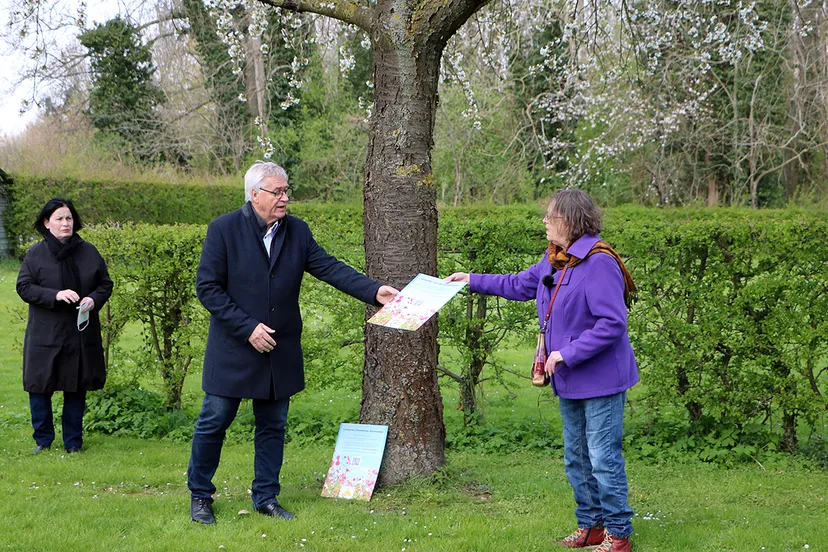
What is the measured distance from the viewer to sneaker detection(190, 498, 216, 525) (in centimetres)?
429

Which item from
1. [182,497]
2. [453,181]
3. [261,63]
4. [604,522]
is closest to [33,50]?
[182,497]

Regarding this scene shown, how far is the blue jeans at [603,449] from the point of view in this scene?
12.3 ft

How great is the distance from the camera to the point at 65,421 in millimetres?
6121

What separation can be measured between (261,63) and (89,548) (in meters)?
22.0

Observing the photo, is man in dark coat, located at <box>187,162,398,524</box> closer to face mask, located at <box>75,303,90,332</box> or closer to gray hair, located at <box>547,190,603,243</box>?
gray hair, located at <box>547,190,603,243</box>

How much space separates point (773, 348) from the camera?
18.7 feet

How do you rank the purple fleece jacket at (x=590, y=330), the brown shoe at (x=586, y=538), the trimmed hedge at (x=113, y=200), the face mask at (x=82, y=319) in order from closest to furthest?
1. the purple fleece jacket at (x=590, y=330)
2. the brown shoe at (x=586, y=538)
3. the face mask at (x=82, y=319)
4. the trimmed hedge at (x=113, y=200)

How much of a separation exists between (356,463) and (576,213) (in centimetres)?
209

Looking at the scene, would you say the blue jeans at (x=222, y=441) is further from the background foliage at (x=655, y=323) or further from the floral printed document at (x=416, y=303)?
the background foliage at (x=655, y=323)

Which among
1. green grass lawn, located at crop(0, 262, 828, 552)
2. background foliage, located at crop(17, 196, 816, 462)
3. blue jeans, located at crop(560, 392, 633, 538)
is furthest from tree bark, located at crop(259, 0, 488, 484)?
background foliage, located at crop(17, 196, 816, 462)

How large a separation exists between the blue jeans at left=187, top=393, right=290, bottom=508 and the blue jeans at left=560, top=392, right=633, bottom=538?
5.16ft

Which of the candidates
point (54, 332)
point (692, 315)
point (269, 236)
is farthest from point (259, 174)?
point (692, 315)

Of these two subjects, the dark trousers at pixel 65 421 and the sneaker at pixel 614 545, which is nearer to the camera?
the sneaker at pixel 614 545

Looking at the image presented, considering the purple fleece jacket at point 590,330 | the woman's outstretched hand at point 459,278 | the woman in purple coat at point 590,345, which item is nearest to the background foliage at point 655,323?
the woman's outstretched hand at point 459,278
